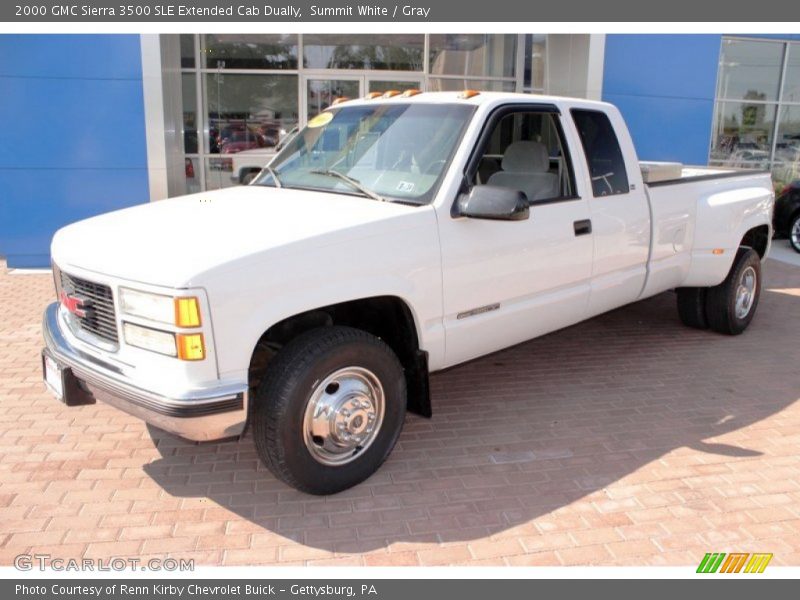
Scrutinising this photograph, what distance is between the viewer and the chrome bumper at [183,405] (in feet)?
10.7

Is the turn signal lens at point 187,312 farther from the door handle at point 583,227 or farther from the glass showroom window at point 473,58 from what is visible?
the glass showroom window at point 473,58

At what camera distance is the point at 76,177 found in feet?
32.1

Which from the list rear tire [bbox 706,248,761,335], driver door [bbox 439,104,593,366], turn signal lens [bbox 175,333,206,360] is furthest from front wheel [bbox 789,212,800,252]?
turn signal lens [bbox 175,333,206,360]

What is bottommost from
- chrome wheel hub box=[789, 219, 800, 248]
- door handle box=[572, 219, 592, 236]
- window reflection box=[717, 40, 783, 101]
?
chrome wheel hub box=[789, 219, 800, 248]

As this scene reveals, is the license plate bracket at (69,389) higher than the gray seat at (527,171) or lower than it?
lower

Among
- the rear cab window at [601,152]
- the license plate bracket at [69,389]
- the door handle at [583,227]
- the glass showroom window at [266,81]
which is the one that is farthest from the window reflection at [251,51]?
the license plate bracket at [69,389]

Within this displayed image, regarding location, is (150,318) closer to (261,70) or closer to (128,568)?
(128,568)

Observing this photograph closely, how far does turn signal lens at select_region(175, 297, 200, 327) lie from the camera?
125 inches

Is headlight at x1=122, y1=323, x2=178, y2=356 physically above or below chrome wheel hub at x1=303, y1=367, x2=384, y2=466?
above

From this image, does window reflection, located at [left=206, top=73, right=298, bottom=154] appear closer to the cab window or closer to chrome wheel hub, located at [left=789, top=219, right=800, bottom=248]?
the cab window

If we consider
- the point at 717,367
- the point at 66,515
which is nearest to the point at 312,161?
the point at 66,515

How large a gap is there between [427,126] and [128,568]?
3.00 metres

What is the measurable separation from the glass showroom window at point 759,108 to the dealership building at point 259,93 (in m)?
0.03

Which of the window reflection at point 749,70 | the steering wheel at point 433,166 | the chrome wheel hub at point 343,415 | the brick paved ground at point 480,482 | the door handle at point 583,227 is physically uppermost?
the window reflection at point 749,70
